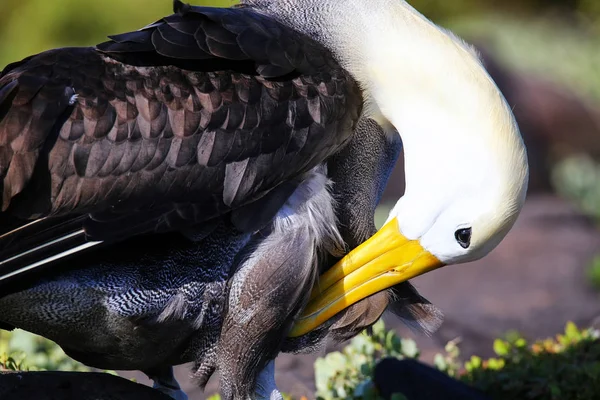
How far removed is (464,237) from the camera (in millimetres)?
4121

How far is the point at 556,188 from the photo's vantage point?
12789 millimetres

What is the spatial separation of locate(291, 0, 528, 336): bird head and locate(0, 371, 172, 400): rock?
35.2 inches

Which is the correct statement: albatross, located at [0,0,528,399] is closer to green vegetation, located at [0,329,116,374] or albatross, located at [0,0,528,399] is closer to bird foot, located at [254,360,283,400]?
bird foot, located at [254,360,283,400]

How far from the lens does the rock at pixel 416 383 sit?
499 centimetres

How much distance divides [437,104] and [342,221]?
0.70 metres

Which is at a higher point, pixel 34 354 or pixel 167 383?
pixel 167 383

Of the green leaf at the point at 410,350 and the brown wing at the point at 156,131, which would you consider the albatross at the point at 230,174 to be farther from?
the green leaf at the point at 410,350

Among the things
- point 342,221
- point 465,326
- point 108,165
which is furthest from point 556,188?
point 108,165

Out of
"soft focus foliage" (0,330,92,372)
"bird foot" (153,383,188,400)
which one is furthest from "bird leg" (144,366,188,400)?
"soft focus foliage" (0,330,92,372)

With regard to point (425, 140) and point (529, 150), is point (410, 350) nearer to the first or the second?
point (425, 140)

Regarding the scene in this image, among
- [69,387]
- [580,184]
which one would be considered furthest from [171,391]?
[580,184]

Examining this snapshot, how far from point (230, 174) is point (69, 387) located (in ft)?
3.82

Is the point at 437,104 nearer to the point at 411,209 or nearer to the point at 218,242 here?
the point at 411,209

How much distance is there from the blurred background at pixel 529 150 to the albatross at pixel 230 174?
1332 mm
